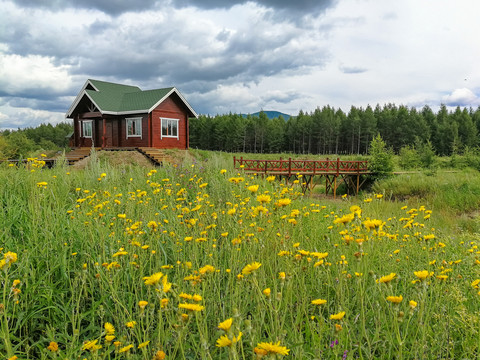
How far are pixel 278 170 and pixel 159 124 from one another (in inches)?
304

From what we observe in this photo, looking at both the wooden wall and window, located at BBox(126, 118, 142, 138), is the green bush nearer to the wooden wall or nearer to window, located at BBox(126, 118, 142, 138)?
→ the wooden wall

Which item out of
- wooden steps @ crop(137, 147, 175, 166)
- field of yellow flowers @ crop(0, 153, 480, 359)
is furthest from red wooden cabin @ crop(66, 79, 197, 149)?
field of yellow flowers @ crop(0, 153, 480, 359)

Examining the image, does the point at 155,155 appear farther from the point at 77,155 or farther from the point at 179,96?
the point at 77,155

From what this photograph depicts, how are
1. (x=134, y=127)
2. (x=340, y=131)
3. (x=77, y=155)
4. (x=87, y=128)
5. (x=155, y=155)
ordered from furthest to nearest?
(x=340, y=131)
(x=87, y=128)
(x=134, y=127)
(x=77, y=155)
(x=155, y=155)

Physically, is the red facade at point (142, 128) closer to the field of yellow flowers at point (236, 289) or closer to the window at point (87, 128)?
the window at point (87, 128)

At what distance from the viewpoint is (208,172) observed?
24.2 feet

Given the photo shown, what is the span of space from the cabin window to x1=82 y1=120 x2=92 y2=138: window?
5480 mm

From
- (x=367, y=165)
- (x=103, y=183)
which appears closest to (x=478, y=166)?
(x=367, y=165)

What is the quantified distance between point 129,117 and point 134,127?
728 mm

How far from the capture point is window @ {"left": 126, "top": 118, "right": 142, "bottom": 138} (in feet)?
64.5

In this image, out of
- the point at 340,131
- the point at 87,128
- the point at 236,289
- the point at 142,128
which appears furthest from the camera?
the point at 340,131

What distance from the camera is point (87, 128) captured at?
71.1 feet

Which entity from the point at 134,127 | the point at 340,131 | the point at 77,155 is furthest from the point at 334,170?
the point at 340,131

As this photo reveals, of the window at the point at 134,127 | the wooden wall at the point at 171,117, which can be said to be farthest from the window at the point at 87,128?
the wooden wall at the point at 171,117
